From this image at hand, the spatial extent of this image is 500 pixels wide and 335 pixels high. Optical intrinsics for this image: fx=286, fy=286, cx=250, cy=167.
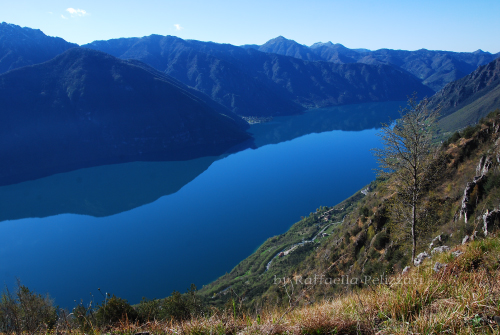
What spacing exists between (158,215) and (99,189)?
936 inches

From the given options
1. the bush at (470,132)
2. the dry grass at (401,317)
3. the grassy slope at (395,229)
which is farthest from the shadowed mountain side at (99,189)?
the dry grass at (401,317)

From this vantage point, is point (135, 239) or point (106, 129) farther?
point (106, 129)

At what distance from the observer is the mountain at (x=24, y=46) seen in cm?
12469

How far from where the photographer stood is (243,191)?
56812 millimetres

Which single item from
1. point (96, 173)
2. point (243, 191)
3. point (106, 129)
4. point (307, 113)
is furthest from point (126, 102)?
point (307, 113)

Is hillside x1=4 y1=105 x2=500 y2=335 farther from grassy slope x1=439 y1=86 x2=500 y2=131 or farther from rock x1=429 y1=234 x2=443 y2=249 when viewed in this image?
grassy slope x1=439 y1=86 x2=500 y2=131

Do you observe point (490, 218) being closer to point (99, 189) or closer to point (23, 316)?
point (23, 316)

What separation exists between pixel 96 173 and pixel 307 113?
11892cm

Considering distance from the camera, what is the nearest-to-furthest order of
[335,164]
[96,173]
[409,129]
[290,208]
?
[409,129], [290,208], [335,164], [96,173]

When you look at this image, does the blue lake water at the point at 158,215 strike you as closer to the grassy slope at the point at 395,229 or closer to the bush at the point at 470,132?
the grassy slope at the point at 395,229

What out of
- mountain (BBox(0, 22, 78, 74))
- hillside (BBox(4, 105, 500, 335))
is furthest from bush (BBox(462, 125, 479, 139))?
mountain (BBox(0, 22, 78, 74))

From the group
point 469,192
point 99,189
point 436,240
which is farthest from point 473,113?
point 99,189

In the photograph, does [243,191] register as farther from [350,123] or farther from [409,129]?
[350,123]

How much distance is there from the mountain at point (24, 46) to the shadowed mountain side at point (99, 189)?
8591 centimetres
